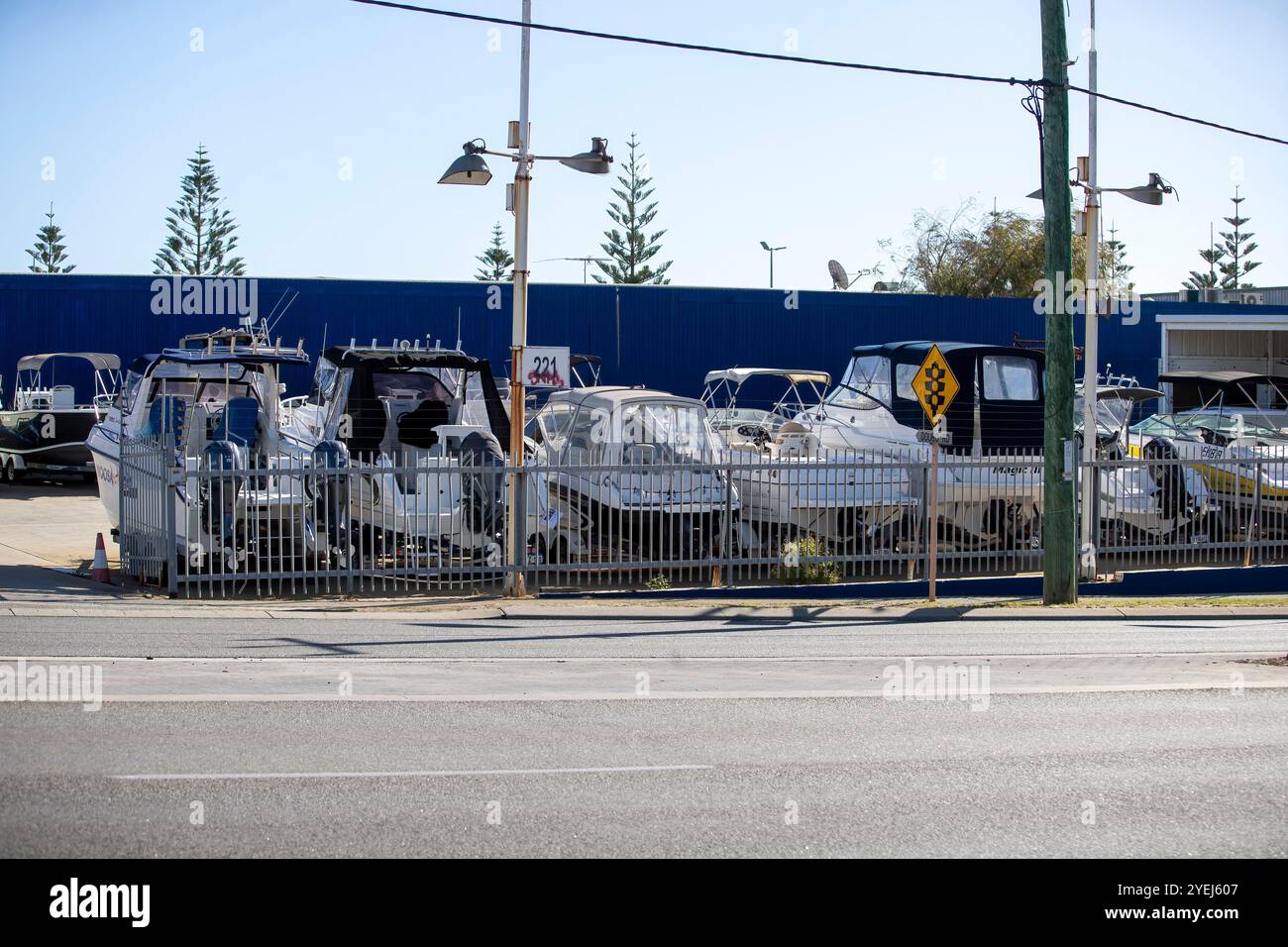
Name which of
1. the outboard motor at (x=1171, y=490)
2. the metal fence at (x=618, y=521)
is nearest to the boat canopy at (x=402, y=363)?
the metal fence at (x=618, y=521)

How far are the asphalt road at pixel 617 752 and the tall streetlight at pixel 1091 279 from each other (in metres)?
6.10


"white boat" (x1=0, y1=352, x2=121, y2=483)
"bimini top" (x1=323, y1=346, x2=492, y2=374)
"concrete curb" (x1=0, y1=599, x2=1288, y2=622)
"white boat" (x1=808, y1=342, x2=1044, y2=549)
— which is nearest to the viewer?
"concrete curb" (x1=0, y1=599, x2=1288, y2=622)

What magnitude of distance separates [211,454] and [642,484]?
4886 millimetres

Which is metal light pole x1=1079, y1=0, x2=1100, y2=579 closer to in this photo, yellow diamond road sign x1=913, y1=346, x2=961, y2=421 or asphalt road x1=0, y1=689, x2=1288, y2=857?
yellow diamond road sign x1=913, y1=346, x2=961, y2=421

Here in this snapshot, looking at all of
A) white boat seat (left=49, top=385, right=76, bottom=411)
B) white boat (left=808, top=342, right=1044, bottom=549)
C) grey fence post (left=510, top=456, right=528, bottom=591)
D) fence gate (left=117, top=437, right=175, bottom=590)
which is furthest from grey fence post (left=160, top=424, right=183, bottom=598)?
white boat seat (left=49, top=385, right=76, bottom=411)

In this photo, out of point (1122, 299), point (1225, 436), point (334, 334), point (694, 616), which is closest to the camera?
point (694, 616)

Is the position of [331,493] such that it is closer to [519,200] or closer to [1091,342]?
[519,200]

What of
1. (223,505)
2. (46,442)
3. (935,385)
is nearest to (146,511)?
(223,505)

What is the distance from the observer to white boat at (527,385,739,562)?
51.5 ft

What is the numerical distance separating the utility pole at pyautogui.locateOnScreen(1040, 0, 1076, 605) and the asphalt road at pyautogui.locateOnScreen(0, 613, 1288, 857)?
3935 millimetres

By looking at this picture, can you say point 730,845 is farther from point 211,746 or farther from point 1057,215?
point 1057,215

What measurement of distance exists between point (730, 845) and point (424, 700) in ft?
11.2
